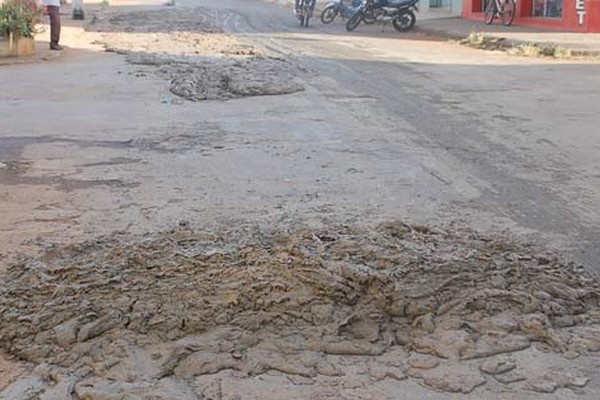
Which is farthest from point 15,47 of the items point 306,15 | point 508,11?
point 508,11

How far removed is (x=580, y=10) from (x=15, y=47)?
12.7m

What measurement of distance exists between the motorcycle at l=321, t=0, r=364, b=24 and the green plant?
36.5 feet

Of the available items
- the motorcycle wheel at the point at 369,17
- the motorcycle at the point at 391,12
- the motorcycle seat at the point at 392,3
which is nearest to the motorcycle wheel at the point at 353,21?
the motorcycle at the point at 391,12

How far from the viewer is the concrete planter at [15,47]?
15844mm

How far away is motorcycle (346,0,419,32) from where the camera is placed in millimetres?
23562

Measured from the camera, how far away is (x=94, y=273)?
466cm

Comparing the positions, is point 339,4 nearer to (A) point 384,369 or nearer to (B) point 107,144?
(B) point 107,144

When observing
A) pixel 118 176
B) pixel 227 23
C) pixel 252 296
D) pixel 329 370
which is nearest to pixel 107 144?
pixel 118 176

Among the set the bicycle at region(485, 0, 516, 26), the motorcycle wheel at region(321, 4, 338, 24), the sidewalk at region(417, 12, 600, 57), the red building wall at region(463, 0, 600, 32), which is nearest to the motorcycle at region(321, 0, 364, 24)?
the motorcycle wheel at region(321, 4, 338, 24)

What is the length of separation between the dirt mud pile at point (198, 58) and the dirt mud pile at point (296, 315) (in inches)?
263

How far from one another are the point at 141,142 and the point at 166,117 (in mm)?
1385

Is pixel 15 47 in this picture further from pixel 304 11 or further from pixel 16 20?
pixel 304 11

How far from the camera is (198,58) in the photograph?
1520 centimetres

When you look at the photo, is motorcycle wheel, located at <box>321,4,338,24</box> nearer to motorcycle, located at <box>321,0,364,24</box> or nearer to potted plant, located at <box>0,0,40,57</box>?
motorcycle, located at <box>321,0,364,24</box>
